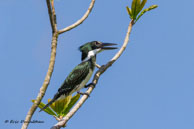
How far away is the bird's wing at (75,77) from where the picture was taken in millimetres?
8113

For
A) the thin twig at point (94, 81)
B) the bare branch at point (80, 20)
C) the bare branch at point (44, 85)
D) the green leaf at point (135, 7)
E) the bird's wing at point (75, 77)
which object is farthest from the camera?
A: the bird's wing at point (75, 77)

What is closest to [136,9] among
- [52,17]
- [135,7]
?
[135,7]

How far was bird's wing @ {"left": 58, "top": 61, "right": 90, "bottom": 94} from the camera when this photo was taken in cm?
811

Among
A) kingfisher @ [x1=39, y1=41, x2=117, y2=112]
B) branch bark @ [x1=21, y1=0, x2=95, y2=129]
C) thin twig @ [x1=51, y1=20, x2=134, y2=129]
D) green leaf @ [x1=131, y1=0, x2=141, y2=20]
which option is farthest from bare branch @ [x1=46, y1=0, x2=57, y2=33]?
kingfisher @ [x1=39, y1=41, x2=117, y2=112]

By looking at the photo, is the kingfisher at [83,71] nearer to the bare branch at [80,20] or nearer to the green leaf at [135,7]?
the green leaf at [135,7]

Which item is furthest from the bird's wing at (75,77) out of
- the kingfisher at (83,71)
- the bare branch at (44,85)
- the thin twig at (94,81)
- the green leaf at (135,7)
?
the bare branch at (44,85)

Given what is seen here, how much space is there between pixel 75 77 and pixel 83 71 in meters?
0.28

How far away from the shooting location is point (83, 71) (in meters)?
8.50

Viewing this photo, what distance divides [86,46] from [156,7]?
3.31 metres

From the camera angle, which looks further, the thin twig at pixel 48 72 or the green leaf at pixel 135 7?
the green leaf at pixel 135 7

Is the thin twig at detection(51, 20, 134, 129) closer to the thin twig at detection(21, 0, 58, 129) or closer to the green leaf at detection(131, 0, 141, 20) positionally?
the green leaf at detection(131, 0, 141, 20)

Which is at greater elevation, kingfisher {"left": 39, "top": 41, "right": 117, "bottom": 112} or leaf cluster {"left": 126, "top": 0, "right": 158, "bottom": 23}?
leaf cluster {"left": 126, "top": 0, "right": 158, "bottom": 23}

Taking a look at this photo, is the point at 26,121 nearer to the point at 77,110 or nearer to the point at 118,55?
the point at 77,110

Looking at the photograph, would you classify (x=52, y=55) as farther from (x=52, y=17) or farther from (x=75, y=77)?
(x=75, y=77)
